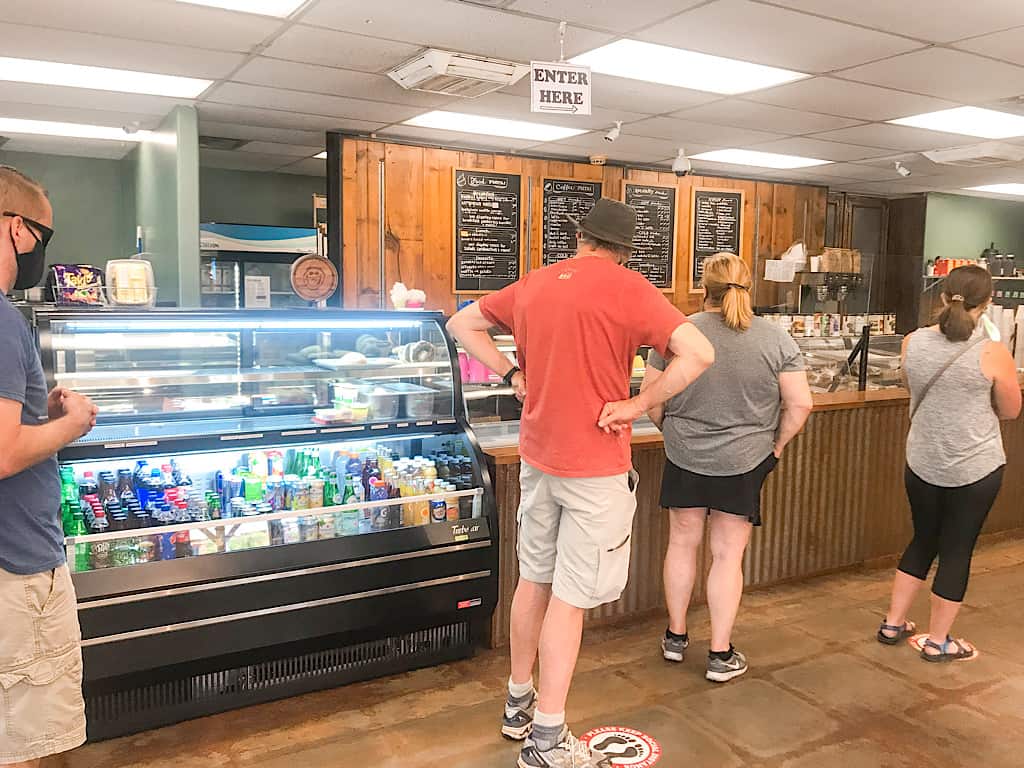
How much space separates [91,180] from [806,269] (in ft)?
19.9

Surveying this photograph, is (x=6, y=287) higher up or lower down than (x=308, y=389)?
higher up

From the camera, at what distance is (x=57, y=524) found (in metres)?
2.00

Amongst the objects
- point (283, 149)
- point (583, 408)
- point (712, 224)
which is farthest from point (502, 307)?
point (712, 224)

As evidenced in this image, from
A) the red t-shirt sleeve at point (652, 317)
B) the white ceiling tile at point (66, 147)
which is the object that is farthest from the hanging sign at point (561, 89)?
the white ceiling tile at point (66, 147)

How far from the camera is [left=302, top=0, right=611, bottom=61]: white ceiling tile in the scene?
3.39 meters

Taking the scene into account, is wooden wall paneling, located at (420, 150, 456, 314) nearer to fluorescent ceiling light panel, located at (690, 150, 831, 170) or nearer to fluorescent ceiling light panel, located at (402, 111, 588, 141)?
fluorescent ceiling light panel, located at (402, 111, 588, 141)

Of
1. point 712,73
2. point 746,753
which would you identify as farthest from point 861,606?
point 712,73

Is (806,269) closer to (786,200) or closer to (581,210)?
(786,200)

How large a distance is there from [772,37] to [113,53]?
2967mm

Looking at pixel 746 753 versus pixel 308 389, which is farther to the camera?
pixel 308 389

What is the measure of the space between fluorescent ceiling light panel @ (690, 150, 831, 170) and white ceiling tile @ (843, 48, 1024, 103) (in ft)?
6.29

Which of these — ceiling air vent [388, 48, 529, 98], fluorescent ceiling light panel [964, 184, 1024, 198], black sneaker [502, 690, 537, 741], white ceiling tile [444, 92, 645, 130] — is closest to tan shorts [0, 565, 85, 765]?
black sneaker [502, 690, 537, 741]

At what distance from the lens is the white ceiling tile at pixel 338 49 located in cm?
376

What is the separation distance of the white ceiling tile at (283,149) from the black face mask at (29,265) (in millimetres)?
4539
